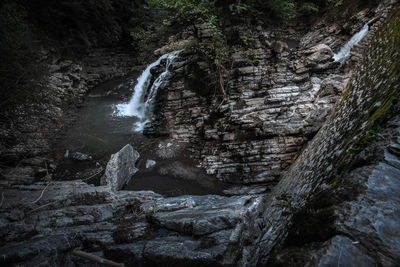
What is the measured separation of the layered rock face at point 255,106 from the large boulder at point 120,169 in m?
2.59

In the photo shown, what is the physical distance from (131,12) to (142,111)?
11.7 meters

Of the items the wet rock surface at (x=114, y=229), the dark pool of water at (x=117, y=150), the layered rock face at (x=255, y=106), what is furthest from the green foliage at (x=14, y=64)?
the layered rock face at (x=255, y=106)

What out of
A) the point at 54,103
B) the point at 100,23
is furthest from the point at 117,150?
the point at 100,23

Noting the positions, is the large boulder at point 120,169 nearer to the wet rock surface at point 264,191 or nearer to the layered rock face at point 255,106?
the wet rock surface at point 264,191

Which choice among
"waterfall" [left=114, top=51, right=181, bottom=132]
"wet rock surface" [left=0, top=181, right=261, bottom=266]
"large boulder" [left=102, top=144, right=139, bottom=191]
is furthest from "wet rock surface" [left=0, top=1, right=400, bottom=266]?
"waterfall" [left=114, top=51, right=181, bottom=132]

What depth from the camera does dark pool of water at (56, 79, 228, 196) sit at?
23.8ft

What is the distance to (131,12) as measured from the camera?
17.6 m

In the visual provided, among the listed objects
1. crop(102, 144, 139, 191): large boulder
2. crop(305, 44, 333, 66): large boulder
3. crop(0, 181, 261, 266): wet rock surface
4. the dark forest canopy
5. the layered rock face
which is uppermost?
the dark forest canopy

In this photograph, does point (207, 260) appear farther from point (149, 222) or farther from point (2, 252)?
point (2, 252)

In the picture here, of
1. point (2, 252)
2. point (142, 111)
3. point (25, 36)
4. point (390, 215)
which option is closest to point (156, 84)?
point (142, 111)

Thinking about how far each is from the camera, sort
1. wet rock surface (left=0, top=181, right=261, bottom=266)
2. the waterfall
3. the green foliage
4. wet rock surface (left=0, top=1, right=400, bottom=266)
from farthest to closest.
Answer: the waterfall, the green foliage, wet rock surface (left=0, top=181, right=261, bottom=266), wet rock surface (left=0, top=1, right=400, bottom=266)

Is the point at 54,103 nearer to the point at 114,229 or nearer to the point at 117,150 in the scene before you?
the point at 117,150

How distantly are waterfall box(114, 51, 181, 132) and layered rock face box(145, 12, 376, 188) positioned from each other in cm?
91

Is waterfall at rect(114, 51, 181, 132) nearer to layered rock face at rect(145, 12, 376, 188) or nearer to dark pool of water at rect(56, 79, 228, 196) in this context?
dark pool of water at rect(56, 79, 228, 196)
